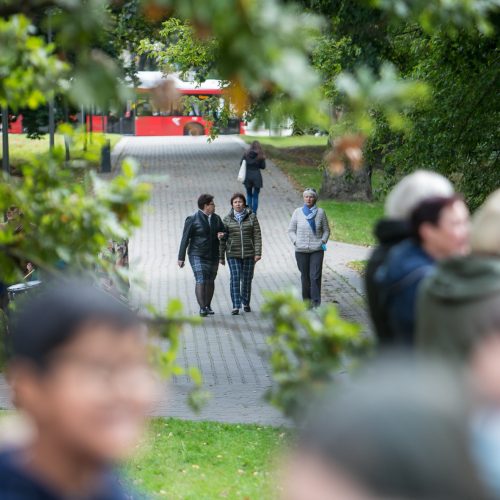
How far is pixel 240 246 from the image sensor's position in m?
17.6

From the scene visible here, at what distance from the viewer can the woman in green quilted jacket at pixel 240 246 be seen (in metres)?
17.5

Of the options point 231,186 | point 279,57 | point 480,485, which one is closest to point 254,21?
point 279,57

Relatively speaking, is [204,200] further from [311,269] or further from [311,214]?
[311,269]

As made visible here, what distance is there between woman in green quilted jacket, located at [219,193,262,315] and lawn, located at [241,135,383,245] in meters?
1.35

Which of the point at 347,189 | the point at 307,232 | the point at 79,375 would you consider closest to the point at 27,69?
the point at 79,375

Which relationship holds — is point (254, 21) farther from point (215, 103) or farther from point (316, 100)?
point (215, 103)

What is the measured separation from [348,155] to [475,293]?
4.30 ft

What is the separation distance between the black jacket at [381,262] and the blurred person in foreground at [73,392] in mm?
1525

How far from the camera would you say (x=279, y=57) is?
117 inches

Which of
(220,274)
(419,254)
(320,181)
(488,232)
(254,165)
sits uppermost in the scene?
(488,232)

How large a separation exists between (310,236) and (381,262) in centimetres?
1374

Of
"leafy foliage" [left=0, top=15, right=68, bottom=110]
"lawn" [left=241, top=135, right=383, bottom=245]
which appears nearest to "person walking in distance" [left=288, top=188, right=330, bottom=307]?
"lawn" [left=241, top=135, right=383, bottom=245]

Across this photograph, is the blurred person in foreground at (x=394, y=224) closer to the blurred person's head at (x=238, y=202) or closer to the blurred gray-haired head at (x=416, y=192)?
the blurred gray-haired head at (x=416, y=192)

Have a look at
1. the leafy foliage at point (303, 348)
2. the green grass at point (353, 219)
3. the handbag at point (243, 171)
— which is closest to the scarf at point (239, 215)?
the green grass at point (353, 219)
